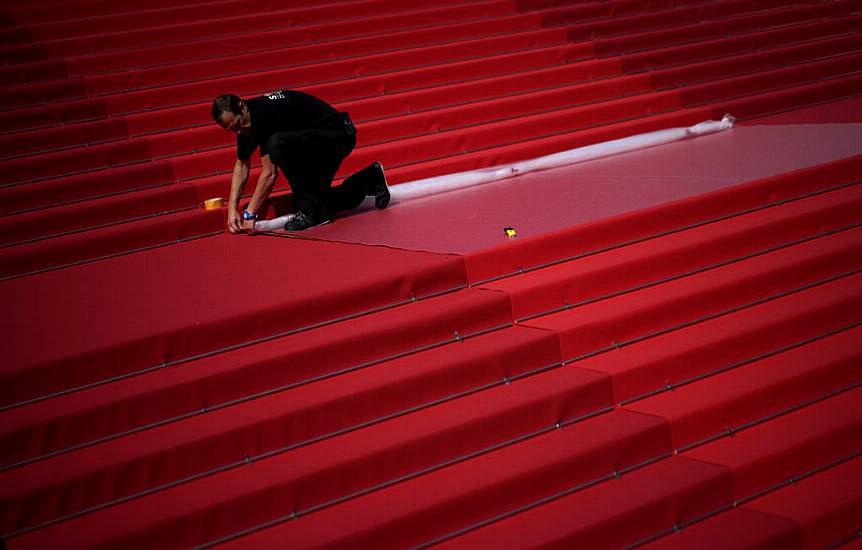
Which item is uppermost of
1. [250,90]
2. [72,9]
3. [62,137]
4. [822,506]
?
[72,9]

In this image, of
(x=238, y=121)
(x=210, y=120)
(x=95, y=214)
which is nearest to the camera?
(x=238, y=121)

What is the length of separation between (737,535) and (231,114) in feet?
9.94

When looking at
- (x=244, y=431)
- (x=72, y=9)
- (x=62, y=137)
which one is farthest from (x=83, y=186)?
(x=244, y=431)

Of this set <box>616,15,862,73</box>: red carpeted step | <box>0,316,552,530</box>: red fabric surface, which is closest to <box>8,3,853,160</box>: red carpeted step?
<box>616,15,862,73</box>: red carpeted step

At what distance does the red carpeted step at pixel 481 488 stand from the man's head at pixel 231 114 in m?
2.29

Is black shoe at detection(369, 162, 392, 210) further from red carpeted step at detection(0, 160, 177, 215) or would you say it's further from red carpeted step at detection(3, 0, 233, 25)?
red carpeted step at detection(3, 0, 233, 25)

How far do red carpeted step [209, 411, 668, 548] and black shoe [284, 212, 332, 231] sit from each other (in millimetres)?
2133

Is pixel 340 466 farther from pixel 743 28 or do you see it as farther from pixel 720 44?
pixel 743 28

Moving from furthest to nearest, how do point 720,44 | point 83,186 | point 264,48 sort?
point 720,44 → point 264,48 → point 83,186

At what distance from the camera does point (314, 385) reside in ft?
11.2

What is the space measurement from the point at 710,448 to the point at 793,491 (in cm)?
31

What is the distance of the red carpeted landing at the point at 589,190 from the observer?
14.7ft

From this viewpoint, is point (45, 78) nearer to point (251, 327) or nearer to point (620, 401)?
point (251, 327)

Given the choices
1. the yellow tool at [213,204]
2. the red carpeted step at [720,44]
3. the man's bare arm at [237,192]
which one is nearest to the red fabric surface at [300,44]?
the red carpeted step at [720,44]
